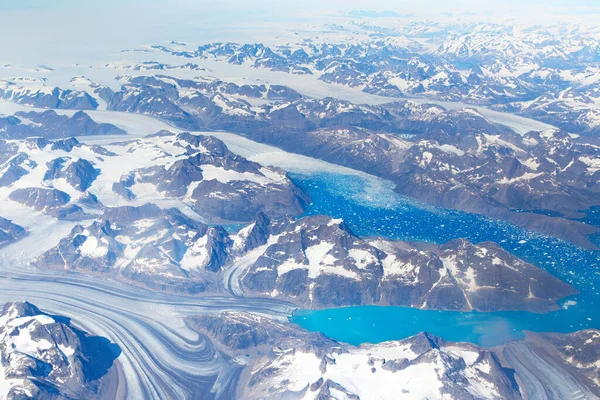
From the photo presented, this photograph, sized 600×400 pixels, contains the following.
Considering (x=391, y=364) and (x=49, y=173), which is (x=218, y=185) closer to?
(x=49, y=173)

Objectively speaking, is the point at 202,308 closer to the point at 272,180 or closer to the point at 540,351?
the point at 540,351

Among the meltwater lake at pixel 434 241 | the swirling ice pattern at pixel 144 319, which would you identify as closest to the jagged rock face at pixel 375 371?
the swirling ice pattern at pixel 144 319

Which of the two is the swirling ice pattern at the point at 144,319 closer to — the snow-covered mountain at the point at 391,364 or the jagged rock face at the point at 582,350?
the snow-covered mountain at the point at 391,364

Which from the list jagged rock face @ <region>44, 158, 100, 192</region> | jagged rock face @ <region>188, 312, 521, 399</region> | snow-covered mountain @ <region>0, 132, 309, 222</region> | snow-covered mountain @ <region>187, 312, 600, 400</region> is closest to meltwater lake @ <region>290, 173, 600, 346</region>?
snow-covered mountain @ <region>187, 312, 600, 400</region>

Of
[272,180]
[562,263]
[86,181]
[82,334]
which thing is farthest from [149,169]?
[562,263]

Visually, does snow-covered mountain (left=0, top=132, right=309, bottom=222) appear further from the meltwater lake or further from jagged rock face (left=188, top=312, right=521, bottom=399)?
jagged rock face (left=188, top=312, right=521, bottom=399)

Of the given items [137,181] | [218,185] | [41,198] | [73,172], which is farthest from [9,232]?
[218,185]

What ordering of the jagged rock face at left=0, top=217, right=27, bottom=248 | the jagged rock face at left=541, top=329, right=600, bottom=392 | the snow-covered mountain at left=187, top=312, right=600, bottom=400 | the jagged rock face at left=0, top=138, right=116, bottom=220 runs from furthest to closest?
the jagged rock face at left=0, top=138, right=116, bottom=220 < the jagged rock face at left=0, top=217, right=27, bottom=248 < the jagged rock face at left=541, top=329, right=600, bottom=392 < the snow-covered mountain at left=187, top=312, right=600, bottom=400
